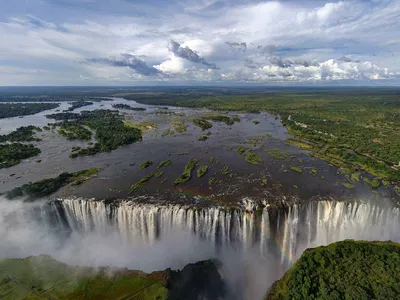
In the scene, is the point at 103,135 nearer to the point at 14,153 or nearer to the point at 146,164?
the point at 14,153

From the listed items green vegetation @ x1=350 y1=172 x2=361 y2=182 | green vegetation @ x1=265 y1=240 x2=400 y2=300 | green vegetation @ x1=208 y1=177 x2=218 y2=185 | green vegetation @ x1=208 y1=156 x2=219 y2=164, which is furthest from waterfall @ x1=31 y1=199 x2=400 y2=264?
green vegetation @ x1=208 y1=156 x2=219 y2=164

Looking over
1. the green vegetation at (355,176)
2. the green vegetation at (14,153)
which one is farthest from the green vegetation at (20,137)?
the green vegetation at (355,176)

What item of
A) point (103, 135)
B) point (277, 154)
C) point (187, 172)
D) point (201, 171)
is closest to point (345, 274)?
point (201, 171)

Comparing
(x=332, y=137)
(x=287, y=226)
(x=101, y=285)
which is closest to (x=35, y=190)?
(x=101, y=285)

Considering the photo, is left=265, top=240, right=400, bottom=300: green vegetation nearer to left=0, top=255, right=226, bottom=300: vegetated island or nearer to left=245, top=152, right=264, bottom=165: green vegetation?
left=0, top=255, right=226, bottom=300: vegetated island

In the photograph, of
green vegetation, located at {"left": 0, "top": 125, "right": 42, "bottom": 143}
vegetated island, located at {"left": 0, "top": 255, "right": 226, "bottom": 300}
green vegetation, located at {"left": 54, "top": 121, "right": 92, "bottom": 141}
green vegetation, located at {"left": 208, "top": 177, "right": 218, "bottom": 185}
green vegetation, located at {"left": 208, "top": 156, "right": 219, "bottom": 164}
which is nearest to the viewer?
vegetated island, located at {"left": 0, "top": 255, "right": 226, "bottom": 300}

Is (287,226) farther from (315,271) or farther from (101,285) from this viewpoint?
(101,285)
